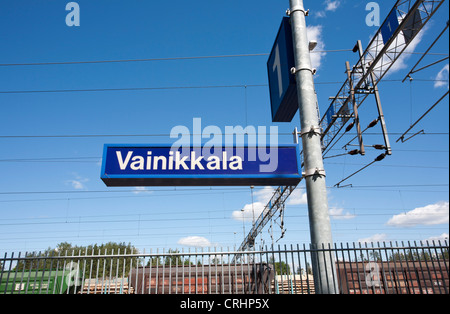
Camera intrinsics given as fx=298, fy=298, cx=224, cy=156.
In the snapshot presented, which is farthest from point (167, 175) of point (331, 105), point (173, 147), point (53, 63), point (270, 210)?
point (270, 210)

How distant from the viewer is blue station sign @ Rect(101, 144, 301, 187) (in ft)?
15.4

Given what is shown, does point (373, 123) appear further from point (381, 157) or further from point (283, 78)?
point (283, 78)

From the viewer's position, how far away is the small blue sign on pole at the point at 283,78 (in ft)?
17.0

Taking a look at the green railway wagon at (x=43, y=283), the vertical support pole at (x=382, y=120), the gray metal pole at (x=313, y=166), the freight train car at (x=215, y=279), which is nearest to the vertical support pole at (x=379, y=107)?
the vertical support pole at (x=382, y=120)

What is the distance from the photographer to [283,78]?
5.39 meters

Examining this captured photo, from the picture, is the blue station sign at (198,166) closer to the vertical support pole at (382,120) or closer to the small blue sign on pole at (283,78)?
the small blue sign on pole at (283,78)

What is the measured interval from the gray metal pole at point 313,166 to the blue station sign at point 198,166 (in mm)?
400

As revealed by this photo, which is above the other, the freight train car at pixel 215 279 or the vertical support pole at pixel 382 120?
the vertical support pole at pixel 382 120

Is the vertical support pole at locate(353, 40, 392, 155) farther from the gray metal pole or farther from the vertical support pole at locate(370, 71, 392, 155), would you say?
the gray metal pole

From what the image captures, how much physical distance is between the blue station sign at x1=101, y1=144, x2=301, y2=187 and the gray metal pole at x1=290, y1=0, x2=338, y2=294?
40cm

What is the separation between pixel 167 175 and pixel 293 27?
327 cm

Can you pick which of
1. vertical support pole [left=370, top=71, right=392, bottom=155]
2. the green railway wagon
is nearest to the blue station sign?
the green railway wagon
